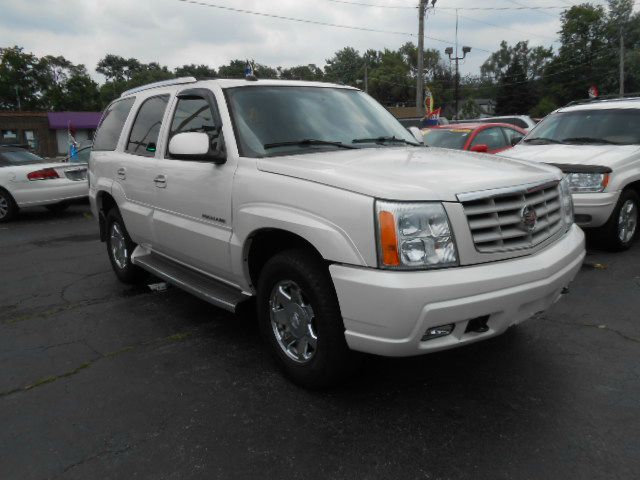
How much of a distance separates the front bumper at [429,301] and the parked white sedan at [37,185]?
9201mm

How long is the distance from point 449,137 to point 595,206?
440cm

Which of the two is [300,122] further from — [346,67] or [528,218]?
[346,67]

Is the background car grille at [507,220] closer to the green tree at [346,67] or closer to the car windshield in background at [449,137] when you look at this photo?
the car windshield in background at [449,137]

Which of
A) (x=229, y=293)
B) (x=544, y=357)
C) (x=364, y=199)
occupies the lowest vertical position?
(x=544, y=357)

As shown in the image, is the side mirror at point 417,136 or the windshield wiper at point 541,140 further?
the windshield wiper at point 541,140

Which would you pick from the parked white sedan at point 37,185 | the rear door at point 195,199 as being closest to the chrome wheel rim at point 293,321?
the rear door at point 195,199

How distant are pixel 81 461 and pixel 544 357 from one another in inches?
113

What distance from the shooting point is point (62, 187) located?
10.7m

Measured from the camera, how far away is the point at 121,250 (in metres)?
5.71

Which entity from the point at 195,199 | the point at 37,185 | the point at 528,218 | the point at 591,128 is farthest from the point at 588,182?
the point at 37,185

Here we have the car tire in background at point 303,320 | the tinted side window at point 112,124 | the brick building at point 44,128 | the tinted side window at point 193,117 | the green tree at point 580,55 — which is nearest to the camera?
the car tire in background at point 303,320

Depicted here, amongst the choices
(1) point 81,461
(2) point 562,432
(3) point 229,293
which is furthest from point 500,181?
(1) point 81,461

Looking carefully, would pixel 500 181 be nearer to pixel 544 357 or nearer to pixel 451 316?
pixel 451 316

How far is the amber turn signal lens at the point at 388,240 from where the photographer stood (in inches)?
102
